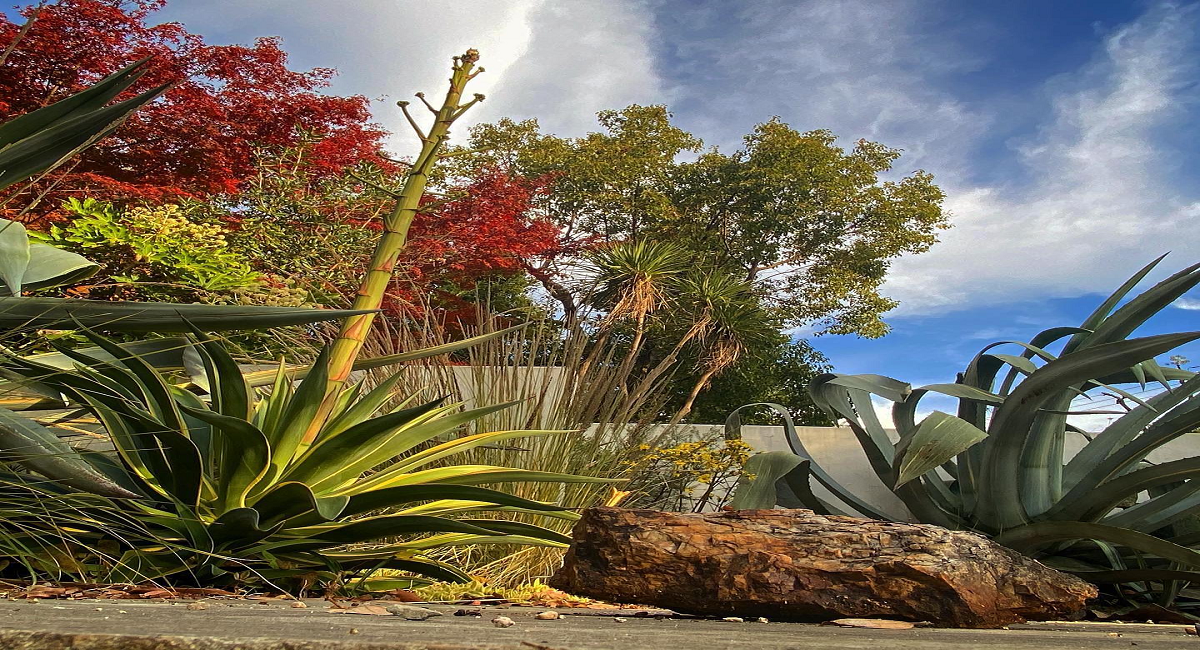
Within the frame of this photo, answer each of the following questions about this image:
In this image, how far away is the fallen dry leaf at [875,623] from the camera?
69.0 inches

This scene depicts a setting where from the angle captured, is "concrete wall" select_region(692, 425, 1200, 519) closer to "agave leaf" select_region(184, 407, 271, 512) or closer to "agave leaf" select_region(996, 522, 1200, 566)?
"agave leaf" select_region(996, 522, 1200, 566)

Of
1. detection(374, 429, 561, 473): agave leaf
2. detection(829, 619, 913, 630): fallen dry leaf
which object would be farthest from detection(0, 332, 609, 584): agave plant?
detection(829, 619, 913, 630): fallen dry leaf

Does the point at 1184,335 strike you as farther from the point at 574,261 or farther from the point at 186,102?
the point at 574,261

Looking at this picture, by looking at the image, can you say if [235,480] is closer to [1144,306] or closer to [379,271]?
[379,271]

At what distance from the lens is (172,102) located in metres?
9.05

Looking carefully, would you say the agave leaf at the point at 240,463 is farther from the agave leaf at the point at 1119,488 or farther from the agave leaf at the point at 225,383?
the agave leaf at the point at 1119,488

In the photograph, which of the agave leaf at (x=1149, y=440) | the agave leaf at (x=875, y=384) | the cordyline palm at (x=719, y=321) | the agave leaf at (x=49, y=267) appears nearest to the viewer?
the agave leaf at (x=49, y=267)

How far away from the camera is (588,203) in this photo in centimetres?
1648

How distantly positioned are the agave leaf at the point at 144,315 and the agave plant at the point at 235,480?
0.09 metres

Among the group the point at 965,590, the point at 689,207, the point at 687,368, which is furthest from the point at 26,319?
the point at 689,207

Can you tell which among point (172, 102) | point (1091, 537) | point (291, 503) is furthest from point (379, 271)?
point (172, 102)

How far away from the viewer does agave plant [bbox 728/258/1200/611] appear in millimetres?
3477

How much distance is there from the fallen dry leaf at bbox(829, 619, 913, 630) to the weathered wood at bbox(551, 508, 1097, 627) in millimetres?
34

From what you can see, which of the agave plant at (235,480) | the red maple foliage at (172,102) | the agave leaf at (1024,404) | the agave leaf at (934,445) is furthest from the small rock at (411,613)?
the red maple foliage at (172,102)
